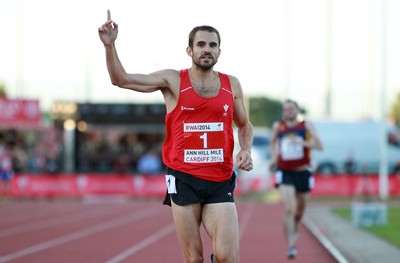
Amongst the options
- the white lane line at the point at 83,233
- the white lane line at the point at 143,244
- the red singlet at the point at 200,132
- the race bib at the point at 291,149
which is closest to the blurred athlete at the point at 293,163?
the race bib at the point at 291,149

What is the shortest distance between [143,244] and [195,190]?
7.75 meters

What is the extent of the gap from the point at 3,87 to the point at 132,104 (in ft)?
227

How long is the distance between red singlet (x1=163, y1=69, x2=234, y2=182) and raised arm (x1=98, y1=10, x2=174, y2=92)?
0.17 m

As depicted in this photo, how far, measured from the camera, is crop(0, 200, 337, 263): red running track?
1240 centimetres

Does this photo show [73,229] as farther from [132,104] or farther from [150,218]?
[132,104]

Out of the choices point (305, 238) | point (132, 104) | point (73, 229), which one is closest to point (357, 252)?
point (305, 238)

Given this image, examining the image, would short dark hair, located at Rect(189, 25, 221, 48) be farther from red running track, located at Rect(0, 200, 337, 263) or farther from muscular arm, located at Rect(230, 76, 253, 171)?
red running track, located at Rect(0, 200, 337, 263)

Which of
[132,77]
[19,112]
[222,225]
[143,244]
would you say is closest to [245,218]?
[143,244]

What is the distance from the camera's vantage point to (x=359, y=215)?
59.3 feet

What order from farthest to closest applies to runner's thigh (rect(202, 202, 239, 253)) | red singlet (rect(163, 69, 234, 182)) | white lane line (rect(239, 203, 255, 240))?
white lane line (rect(239, 203, 255, 240)) < red singlet (rect(163, 69, 234, 182)) < runner's thigh (rect(202, 202, 239, 253))

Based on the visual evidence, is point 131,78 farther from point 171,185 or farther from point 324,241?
point 324,241

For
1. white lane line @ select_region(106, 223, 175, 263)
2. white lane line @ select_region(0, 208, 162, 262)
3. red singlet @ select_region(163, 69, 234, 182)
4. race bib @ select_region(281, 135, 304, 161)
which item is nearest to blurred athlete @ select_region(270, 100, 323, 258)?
race bib @ select_region(281, 135, 304, 161)

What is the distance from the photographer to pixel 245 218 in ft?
70.6

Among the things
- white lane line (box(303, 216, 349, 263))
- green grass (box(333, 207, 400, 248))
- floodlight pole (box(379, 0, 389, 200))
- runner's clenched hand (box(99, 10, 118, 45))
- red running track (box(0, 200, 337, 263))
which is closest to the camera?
runner's clenched hand (box(99, 10, 118, 45))
